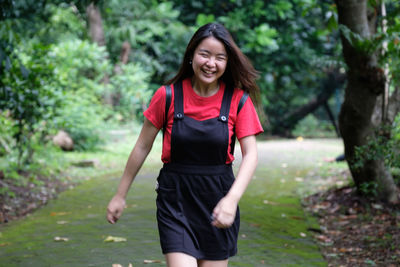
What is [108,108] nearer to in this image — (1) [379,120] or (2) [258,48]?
(2) [258,48]

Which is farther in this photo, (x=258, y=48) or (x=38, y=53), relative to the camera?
(x=258, y=48)

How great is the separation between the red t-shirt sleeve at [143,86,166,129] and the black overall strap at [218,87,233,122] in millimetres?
295

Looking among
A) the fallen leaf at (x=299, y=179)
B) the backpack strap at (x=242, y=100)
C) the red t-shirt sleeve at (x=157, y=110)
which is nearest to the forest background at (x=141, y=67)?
the backpack strap at (x=242, y=100)

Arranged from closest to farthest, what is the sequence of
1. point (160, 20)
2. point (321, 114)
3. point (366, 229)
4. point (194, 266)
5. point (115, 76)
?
point (194, 266) → point (366, 229) → point (115, 76) → point (160, 20) → point (321, 114)

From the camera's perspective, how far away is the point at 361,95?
5562 millimetres

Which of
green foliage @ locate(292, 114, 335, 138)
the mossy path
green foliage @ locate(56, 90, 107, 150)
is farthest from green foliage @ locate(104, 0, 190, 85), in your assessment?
the mossy path

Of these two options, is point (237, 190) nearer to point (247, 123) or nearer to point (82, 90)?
point (247, 123)

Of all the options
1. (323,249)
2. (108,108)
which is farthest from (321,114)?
(323,249)

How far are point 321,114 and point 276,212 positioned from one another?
2099 cm

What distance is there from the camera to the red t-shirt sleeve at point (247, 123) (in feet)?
8.08

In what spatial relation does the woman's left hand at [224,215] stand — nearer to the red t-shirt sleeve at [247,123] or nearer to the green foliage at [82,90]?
the red t-shirt sleeve at [247,123]

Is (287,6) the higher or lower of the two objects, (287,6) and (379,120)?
the higher

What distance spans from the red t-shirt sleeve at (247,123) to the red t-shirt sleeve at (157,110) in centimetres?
39

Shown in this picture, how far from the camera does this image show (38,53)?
8.08m
